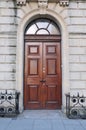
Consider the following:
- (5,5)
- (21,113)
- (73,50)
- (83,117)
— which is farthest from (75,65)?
(5,5)

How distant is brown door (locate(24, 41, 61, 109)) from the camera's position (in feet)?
37.1

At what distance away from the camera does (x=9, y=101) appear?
10625 millimetres

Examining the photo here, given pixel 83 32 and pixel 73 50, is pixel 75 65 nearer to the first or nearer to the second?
pixel 73 50

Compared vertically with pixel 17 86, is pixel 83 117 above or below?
below

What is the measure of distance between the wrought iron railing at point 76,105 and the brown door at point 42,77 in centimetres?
90

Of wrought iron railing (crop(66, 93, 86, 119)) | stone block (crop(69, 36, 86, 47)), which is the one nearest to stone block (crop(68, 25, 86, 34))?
stone block (crop(69, 36, 86, 47))

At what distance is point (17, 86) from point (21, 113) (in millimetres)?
1075

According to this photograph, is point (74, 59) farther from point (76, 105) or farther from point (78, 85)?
point (76, 105)

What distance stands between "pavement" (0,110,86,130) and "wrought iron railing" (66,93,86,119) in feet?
1.26

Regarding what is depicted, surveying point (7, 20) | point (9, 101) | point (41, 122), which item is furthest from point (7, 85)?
point (7, 20)

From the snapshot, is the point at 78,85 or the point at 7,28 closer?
the point at 78,85

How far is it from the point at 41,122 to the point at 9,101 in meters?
2.04

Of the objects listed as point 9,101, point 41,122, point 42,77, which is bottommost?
point 41,122

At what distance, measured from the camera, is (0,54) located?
35.4 feet
